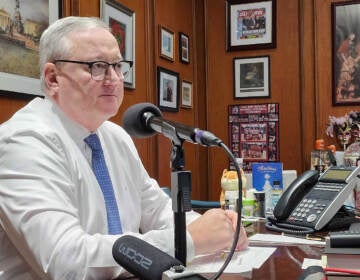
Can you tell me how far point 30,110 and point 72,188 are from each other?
298 millimetres

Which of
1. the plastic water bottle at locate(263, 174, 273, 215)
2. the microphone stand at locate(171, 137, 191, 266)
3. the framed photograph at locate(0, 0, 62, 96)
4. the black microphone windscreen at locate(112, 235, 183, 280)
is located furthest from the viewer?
the plastic water bottle at locate(263, 174, 273, 215)

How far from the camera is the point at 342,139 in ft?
12.6

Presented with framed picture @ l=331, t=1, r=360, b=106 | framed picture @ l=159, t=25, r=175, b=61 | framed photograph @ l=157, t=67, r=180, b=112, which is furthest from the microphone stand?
framed picture @ l=331, t=1, r=360, b=106

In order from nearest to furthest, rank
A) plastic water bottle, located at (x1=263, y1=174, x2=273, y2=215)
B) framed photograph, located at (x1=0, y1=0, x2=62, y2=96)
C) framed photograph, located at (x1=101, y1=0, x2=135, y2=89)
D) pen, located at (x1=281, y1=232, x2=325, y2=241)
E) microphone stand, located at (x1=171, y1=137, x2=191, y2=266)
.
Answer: microphone stand, located at (x1=171, y1=137, x2=191, y2=266)
pen, located at (x1=281, y1=232, x2=325, y2=241)
framed photograph, located at (x1=0, y1=0, x2=62, y2=96)
plastic water bottle, located at (x1=263, y1=174, x2=273, y2=215)
framed photograph, located at (x1=101, y1=0, x2=135, y2=89)

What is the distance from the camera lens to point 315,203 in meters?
1.64

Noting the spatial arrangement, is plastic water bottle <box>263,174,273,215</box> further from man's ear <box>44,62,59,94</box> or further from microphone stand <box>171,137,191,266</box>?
microphone stand <box>171,137,191,266</box>

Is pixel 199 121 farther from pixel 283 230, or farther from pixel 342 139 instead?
pixel 283 230

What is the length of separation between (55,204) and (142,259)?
0.36 m

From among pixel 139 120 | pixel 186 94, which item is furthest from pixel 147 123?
pixel 186 94

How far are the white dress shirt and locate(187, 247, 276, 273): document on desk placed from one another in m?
0.05

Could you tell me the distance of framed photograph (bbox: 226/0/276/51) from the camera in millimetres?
4133

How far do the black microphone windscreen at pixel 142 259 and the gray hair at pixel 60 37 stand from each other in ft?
2.31

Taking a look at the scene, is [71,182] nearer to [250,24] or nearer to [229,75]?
[229,75]

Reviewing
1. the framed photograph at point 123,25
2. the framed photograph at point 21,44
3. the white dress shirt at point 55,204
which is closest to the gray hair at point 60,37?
the white dress shirt at point 55,204
